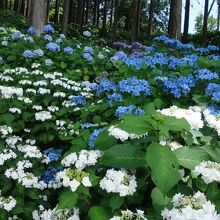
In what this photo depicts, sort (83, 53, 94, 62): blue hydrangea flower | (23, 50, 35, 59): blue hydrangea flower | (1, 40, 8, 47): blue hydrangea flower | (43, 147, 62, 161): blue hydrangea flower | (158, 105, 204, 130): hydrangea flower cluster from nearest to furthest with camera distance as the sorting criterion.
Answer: (158, 105, 204, 130): hydrangea flower cluster < (43, 147, 62, 161): blue hydrangea flower < (23, 50, 35, 59): blue hydrangea flower < (83, 53, 94, 62): blue hydrangea flower < (1, 40, 8, 47): blue hydrangea flower

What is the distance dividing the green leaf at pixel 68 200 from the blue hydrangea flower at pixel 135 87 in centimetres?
224

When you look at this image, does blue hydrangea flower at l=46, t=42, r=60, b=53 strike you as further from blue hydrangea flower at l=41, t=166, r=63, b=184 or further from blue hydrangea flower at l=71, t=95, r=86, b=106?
blue hydrangea flower at l=41, t=166, r=63, b=184

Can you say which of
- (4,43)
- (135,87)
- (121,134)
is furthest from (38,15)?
(121,134)

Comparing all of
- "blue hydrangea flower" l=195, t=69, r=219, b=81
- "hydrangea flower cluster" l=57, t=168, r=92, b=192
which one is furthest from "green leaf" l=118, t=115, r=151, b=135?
"blue hydrangea flower" l=195, t=69, r=219, b=81

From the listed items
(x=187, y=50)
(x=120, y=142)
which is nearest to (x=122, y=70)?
(x=187, y=50)

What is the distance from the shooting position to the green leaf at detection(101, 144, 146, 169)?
2348 mm

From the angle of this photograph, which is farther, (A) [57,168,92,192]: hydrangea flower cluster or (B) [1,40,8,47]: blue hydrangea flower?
(B) [1,40,8,47]: blue hydrangea flower

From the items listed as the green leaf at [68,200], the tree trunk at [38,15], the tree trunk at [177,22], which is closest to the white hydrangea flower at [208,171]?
the green leaf at [68,200]

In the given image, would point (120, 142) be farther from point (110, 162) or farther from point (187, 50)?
point (187, 50)

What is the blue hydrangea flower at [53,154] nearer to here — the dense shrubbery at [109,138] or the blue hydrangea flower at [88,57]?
the dense shrubbery at [109,138]

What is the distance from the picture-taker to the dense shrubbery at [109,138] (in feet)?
7.51

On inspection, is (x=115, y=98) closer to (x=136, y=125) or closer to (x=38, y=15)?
(x=136, y=125)

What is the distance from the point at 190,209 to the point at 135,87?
2.63 metres

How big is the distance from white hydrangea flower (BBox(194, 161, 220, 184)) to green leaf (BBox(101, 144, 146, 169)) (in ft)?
1.04
